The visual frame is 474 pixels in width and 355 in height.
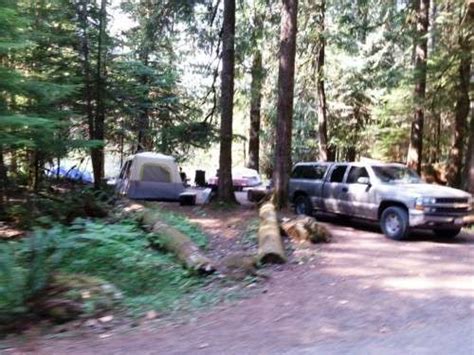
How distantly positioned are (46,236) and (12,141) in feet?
12.9

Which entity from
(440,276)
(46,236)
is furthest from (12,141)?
(440,276)

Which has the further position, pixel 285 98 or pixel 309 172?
pixel 309 172

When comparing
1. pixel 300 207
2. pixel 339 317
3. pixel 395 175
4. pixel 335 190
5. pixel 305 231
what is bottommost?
pixel 339 317

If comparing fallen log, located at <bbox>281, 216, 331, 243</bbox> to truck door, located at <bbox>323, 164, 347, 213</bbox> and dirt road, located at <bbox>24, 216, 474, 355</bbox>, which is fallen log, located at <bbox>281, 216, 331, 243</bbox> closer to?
dirt road, located at <bbox>24, 216, 474, 355</bbox>

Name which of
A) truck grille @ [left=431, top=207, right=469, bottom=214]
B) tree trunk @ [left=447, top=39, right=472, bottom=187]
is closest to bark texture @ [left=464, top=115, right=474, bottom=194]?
tree trunk @ [left=447, top=39, right=472, bottom=187]

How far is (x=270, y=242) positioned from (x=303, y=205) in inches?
258

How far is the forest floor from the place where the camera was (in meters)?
5.88

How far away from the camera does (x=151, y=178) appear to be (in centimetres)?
2109

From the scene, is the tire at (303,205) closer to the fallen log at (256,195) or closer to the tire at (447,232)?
the fallen log at (256,195)

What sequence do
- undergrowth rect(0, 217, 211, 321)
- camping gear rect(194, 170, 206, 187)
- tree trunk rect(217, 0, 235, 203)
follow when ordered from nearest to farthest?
undergrowth rect(0, 217, 211, 321) < tree trunk rect(217, 0, 235, 203) < camping gear rect(194, 170, 206, 187)

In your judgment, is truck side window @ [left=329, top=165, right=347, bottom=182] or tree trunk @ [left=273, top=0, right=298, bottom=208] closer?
truck side window @ [left=329, top=165, right=347, bottom=182]

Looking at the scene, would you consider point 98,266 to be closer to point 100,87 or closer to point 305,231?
point 305,231

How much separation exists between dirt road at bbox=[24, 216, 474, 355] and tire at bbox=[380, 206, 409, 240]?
7.51 feet

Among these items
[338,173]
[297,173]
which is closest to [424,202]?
[338,173]
